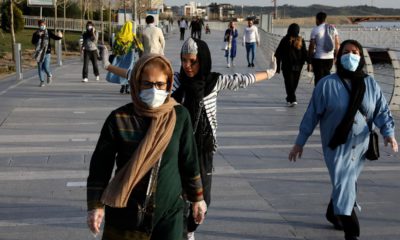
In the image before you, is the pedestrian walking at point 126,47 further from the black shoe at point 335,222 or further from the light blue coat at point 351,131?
the light blue coat at point 351,131

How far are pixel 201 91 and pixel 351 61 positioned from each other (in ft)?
4.12

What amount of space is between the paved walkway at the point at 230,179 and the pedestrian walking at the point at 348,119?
0.49 metres

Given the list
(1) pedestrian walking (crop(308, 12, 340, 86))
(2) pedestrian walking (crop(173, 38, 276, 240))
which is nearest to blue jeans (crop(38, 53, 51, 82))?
(1) pedestrian walking (crop(308, 12, 340, 86))

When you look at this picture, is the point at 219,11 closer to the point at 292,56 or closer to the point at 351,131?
the point at 292,56

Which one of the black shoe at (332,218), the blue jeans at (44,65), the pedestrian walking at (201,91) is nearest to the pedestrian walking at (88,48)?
the blue jeans at (44,65)

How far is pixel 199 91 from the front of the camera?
175 inches

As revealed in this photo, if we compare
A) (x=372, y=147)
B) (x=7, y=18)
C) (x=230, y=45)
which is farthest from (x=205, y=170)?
(x=7, y=18)

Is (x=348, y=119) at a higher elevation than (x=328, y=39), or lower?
lower

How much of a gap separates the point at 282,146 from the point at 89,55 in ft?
30.7

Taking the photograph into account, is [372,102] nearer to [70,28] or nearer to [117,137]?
[117,137]

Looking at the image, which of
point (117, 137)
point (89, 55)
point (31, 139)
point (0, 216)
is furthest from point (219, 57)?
point (117, 137)

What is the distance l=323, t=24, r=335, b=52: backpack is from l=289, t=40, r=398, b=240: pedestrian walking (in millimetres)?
7292

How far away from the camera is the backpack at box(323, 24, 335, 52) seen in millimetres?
12223

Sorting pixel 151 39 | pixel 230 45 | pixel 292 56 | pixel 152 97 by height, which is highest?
pixel 152 97
